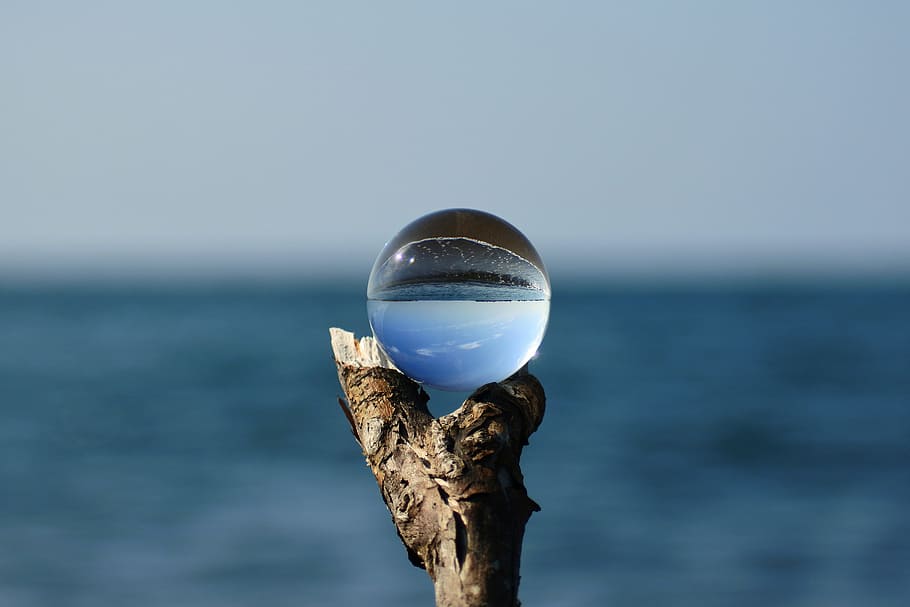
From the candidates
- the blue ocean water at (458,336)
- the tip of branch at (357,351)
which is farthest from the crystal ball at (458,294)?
the tip of branch at (357,351)

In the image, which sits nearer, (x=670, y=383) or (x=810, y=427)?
(x=810, y=427)

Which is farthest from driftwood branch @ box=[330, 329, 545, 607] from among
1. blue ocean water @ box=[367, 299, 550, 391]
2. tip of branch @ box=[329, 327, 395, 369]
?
tip of branch @ box=[329, 327, 395, 369]

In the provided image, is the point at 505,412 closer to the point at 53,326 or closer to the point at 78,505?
the point at 78,505

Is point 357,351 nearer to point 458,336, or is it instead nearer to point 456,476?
point 458,336

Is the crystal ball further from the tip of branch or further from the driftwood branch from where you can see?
the tip of branch

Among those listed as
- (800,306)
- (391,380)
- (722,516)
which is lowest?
(391,380)

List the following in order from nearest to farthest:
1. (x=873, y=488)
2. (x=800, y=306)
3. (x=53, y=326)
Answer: (x=873, y=488) < (x=53, y=326) < (x=800, y=306)

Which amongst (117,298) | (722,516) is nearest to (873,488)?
(722,516)
